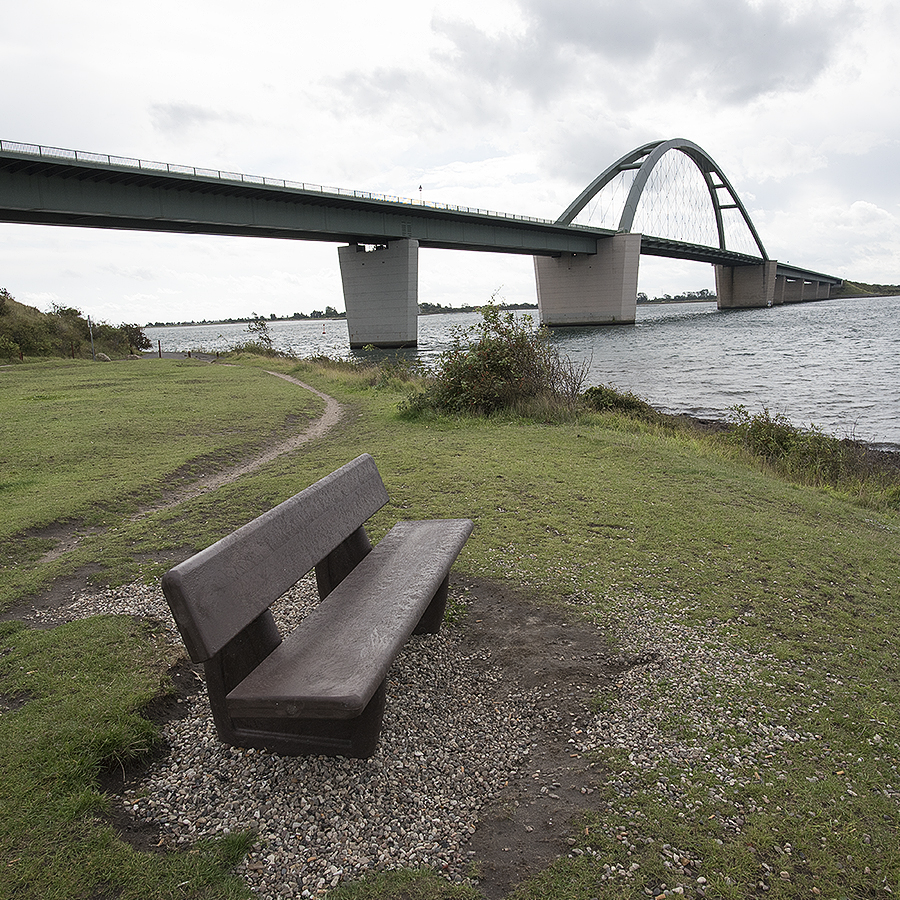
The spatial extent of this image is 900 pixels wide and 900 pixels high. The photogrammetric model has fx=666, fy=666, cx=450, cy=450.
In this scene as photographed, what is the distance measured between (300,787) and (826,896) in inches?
68.3

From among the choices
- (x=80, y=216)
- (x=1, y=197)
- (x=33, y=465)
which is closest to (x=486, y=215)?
(x=80, y=216)

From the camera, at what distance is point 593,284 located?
2549 inches

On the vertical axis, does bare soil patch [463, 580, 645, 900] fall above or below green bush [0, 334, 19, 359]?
below

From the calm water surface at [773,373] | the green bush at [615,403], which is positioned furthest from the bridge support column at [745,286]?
the green bush at [615,403]

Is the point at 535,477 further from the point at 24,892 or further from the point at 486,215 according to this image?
the point at 486,215

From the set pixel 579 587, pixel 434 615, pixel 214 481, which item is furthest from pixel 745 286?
pixel 434 615

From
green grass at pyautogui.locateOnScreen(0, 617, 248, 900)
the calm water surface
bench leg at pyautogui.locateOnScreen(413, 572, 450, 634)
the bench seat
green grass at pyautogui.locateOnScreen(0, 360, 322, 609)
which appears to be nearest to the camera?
green grass at pyautogui.locateOnScreen(0, 617, 248, 900)

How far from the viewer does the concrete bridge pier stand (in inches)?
3590

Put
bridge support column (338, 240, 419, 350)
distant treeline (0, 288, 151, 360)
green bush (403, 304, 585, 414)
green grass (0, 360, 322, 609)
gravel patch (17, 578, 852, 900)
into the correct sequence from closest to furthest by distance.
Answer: gravel patch (17, 578, 852, 900), green grass (0, 360, 322, 609), green bush (403, 304, 585, 414), distant treeline (0, 288, 151, 360), bridge support column (338, 240, 419, 350)

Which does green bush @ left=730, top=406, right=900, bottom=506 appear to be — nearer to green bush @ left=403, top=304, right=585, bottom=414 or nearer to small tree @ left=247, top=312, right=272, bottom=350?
green bush @ left=403, top=304, right=585, bottom=414

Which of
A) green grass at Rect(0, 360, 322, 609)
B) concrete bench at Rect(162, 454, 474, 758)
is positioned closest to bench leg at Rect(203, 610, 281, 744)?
concrete bench at Rect(162, 454, 474, 758)

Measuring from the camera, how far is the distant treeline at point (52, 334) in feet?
113

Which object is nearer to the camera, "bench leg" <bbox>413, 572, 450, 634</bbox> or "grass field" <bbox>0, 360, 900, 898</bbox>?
A: "grass field" <bbox>0, 360, 900, 898</bbox>

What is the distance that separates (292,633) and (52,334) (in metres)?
42.7
